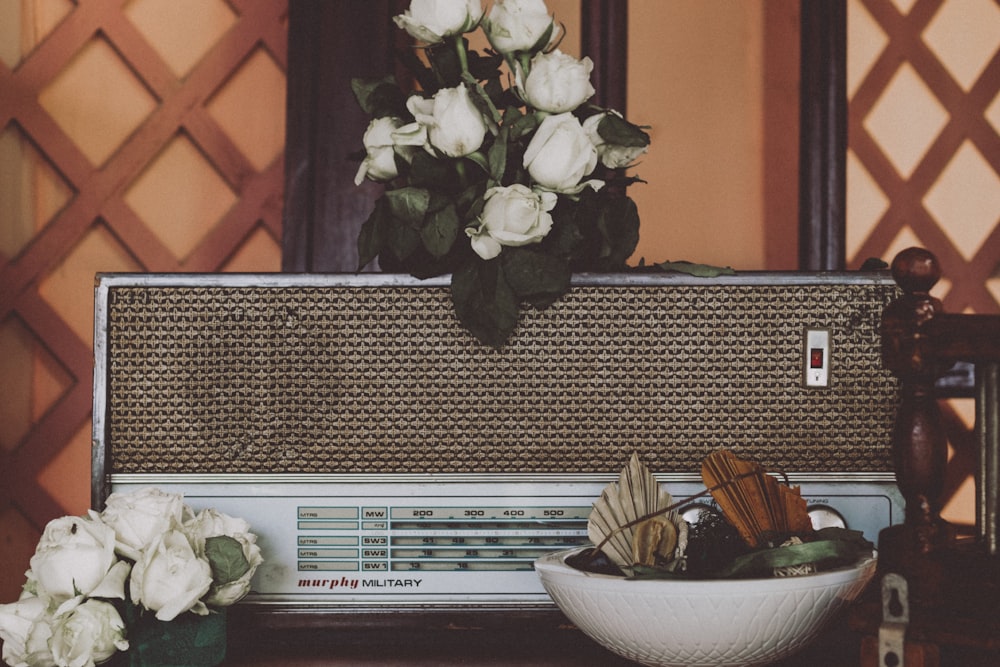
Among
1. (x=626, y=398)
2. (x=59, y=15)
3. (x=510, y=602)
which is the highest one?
(x=59, y=15)

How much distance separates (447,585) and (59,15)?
0.94m

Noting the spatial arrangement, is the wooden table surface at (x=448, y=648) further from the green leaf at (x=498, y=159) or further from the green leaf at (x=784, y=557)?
the green leaf at (x=498, y=159)

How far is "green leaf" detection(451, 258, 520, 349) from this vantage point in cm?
52

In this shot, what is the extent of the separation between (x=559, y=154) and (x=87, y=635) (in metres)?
0.38

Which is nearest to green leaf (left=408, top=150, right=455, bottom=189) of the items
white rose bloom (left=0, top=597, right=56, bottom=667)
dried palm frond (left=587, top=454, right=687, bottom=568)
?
dried palm frond (left=587, top=454, right=687, bottom=568)

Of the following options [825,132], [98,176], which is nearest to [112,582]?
[98,176]

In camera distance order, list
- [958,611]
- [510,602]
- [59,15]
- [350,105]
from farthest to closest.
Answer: [59,15] → [350,105] → [510,602] → [958,611]

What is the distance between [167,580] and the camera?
438 millimetres

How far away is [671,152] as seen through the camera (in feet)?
3.45

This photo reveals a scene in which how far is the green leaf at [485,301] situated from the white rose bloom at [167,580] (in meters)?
0.22

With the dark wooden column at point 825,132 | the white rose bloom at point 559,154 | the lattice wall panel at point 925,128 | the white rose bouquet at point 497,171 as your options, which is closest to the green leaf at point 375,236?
the white rose bouquet at point 497,171

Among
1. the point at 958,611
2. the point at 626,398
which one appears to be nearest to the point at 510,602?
the point at 626,398

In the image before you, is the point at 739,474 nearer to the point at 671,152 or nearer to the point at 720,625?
the point at 720,625

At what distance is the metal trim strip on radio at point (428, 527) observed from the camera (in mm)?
537
